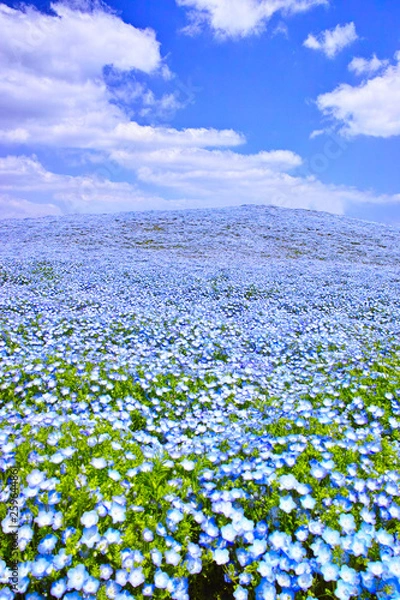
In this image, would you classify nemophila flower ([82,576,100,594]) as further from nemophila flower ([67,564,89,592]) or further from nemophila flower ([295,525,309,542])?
nemophila flower ([295,525,309,542])

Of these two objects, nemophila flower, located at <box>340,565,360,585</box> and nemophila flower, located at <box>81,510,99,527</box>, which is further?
nemophila flower, located at <box>81,510,99,527</box>

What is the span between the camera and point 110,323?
28.6 feet

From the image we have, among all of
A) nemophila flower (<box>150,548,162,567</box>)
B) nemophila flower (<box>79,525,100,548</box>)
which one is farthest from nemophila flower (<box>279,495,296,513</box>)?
nemophila flower (<box>79,525,100,548</box>)

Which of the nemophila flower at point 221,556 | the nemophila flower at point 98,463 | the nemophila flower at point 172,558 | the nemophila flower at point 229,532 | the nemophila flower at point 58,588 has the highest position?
the nemophila flower at point 98,463

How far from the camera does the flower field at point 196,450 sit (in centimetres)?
257

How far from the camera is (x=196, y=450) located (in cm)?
386

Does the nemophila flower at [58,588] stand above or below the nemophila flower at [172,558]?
below

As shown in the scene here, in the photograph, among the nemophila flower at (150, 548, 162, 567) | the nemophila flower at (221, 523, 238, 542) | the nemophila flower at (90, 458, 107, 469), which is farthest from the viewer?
the nemophila flower at (90, 458, 107, 469)

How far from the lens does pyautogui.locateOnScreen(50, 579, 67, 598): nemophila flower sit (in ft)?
7.70

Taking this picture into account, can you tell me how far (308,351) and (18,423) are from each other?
18.4 feet

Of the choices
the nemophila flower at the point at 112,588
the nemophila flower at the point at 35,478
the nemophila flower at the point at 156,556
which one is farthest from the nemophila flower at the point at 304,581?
the nemophila flower at the point at 35,478

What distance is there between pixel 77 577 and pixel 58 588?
4.8 inches

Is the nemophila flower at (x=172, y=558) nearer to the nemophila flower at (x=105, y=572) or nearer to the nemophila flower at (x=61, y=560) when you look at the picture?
the nemophila flower at (x=105, y=572)

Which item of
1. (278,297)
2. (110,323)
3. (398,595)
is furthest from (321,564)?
(278,297)
